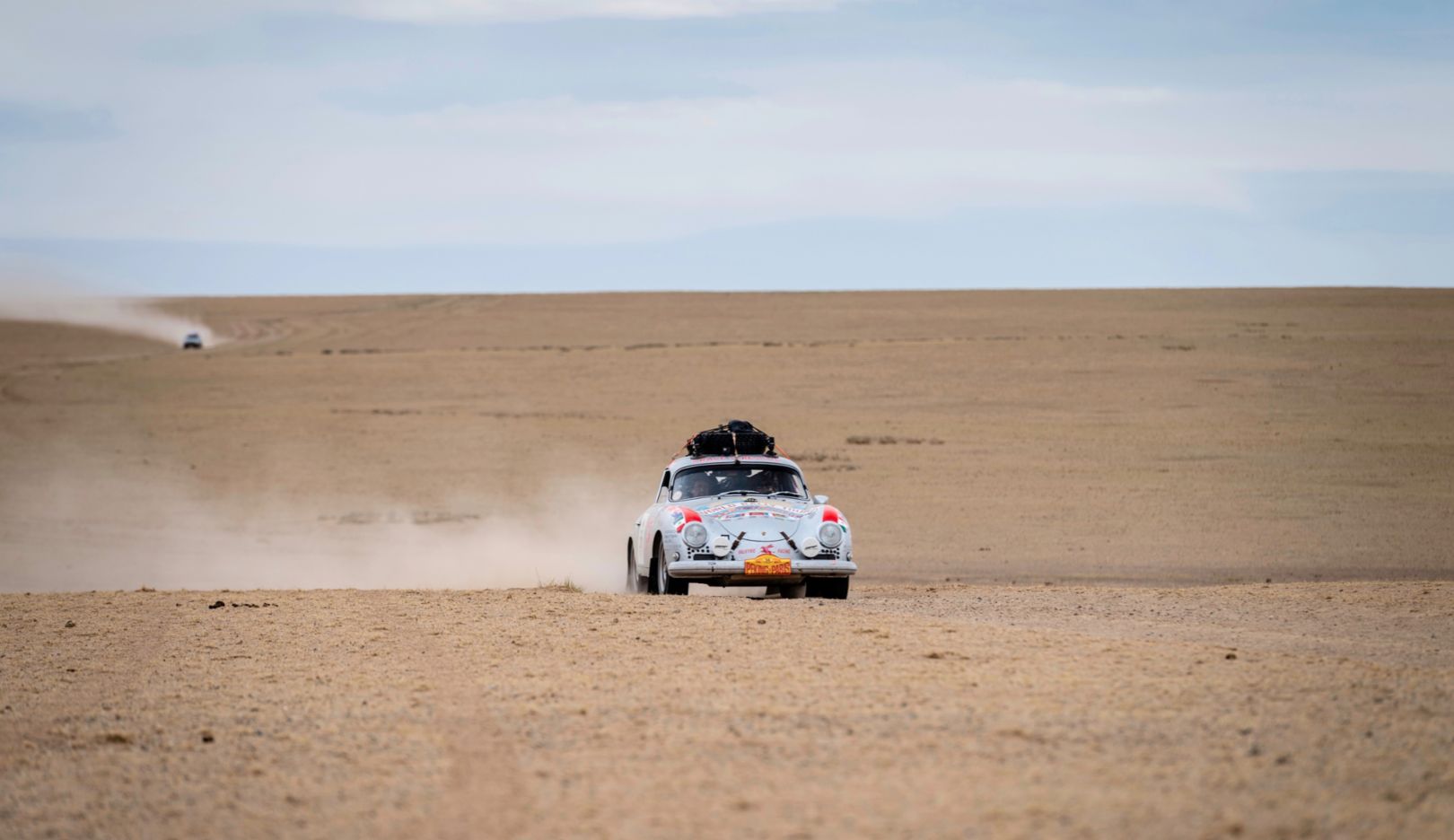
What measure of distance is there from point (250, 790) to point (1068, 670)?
5.42 metres

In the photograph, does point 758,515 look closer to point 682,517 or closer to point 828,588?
point 682,517

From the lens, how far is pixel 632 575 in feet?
60.6

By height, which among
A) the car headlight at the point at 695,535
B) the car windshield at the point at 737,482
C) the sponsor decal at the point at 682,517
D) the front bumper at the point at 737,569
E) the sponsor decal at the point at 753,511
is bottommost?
the front bumper at the point at 737,569

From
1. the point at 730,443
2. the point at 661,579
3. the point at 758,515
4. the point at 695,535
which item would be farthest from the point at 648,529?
the point at 758,515

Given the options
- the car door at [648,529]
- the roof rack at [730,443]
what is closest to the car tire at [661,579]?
the car door at [648,529]

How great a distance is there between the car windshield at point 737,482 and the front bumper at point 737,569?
1.52m

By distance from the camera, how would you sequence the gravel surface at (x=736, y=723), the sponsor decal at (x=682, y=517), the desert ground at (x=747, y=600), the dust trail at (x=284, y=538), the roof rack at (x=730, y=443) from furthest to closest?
the dust trail at (x=284, y=538) → the roof rack at (x=730, y=443) → the sponsor decal at (x=682, y=517) → the desert ground at (x=747, y=600) → the gravel surface at (x=736, y=723)

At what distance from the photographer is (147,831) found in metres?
7.05

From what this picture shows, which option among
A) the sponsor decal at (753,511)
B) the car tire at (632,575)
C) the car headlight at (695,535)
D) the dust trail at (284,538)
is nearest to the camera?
the car headlight at (695,535)

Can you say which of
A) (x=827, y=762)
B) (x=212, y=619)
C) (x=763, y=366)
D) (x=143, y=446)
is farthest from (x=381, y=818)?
(x=763, y=366)

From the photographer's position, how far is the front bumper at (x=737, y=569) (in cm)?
1572

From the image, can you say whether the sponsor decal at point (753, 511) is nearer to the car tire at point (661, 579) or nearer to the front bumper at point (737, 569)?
the front bumper at point (737, 569)

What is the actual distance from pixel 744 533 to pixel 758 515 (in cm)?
30

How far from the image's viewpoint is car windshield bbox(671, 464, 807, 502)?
17312 millimetres
